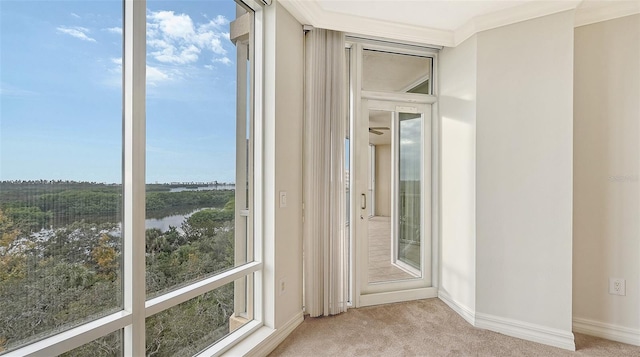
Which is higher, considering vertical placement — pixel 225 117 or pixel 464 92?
pixel 464 92

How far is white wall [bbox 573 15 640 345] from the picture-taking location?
2199 mm

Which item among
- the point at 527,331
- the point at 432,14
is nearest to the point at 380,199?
the point at 527,331

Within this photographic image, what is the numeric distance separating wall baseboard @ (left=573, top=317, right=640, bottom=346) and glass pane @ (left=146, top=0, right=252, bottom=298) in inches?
108

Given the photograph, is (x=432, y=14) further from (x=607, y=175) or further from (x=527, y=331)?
(x=527, y=331)

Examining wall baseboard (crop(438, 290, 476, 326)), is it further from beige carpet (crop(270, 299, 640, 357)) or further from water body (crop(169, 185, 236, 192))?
water body (crop(169, 185, 236, 192))

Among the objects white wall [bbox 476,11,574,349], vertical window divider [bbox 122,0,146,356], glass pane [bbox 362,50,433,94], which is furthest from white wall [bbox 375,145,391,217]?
vertical window divider [bbox 122,0,146,356]

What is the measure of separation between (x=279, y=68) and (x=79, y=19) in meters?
1.23

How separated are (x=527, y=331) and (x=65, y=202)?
309 centimetres

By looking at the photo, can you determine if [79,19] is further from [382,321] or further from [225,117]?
[382,321]

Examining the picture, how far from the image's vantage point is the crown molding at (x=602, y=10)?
218 centimetres

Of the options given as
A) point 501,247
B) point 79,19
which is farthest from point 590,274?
point 79,19

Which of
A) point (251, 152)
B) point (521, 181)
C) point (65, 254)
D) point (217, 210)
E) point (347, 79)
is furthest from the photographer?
point (347, 79)

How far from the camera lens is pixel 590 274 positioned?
7.61ft

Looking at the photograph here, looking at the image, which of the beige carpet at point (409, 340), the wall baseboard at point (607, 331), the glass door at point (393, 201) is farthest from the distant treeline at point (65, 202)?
the wall baseboard at point (607, 331)
